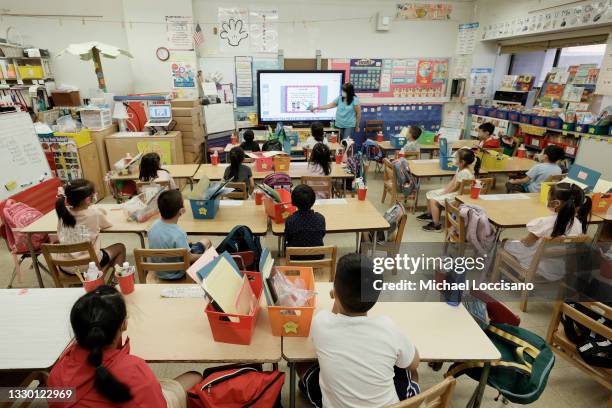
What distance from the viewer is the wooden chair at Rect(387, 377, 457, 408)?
1193 mm

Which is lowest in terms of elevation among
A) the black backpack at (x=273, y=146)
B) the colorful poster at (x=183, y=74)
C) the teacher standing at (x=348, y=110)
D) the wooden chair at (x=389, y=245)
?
the wooden chair at (x=389, y=245)

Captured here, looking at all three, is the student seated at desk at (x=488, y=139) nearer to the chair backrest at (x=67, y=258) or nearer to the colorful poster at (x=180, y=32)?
the chair backrest at (x=67, y=258)

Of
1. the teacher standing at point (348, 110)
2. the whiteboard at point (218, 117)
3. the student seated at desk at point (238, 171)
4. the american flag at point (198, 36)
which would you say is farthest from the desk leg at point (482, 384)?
the american flag at point (198, 36)

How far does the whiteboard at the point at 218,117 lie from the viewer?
6535mm

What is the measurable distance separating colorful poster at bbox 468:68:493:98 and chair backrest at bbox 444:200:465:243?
5.41 meters

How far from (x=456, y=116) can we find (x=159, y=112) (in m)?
6.31

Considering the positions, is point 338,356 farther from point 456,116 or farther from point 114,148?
point 456,116

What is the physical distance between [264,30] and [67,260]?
5829 millimetres

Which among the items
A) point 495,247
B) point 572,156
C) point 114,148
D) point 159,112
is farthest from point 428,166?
point 114,148

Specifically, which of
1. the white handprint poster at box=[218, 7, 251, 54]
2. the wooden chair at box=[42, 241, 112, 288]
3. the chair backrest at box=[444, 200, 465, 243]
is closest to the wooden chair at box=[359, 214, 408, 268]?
the chair backrest at box=[444, 200, 465, 243]

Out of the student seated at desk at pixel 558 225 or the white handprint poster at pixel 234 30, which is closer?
the student seated at desk at pixel 558 225

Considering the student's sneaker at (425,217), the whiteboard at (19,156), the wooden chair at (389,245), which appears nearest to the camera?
the wooden chair at (389,245)

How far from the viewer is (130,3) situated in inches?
243

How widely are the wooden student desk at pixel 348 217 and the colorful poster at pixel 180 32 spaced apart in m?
4.88
